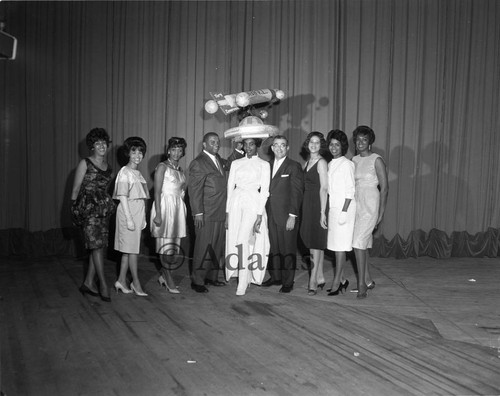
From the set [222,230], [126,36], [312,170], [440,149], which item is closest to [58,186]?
[126,36]

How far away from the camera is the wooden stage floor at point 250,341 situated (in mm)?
2484

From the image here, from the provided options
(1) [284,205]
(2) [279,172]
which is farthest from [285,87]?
(1) [284,205]

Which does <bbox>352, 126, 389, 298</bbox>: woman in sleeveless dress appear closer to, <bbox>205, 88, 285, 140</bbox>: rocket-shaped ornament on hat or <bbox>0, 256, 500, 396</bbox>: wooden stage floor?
<bbox>0, 256, 500, 396</bbox>: wooden stage floor

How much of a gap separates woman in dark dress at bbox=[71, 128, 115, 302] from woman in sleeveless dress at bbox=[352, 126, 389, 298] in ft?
6.22

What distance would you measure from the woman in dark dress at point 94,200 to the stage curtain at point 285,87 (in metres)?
1.97

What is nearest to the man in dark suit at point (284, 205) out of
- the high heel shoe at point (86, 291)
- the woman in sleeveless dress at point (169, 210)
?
the woman in sleeveless dress at point (169, 210)

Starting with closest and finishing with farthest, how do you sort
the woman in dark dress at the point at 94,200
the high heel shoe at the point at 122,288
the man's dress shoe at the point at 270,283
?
the woman in dark dress at the point at 94,200
the high heel shoe at the point at 122,288
the man's dress shoe at the point at 270,283

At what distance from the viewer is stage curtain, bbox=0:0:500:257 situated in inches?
237

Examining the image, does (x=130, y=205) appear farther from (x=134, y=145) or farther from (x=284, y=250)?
(x=284, y=250)

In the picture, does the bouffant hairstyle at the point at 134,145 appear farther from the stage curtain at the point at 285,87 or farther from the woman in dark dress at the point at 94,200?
the stage curtain at the point at 285,87

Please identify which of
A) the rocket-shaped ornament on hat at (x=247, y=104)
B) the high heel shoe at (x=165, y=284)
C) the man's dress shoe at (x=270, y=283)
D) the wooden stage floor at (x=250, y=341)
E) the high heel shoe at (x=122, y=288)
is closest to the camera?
the wooden stage floor at (x=250, y=341)

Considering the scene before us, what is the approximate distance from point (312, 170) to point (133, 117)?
2.68 m

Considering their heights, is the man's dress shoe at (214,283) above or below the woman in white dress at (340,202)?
below

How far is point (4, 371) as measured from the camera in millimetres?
2598
